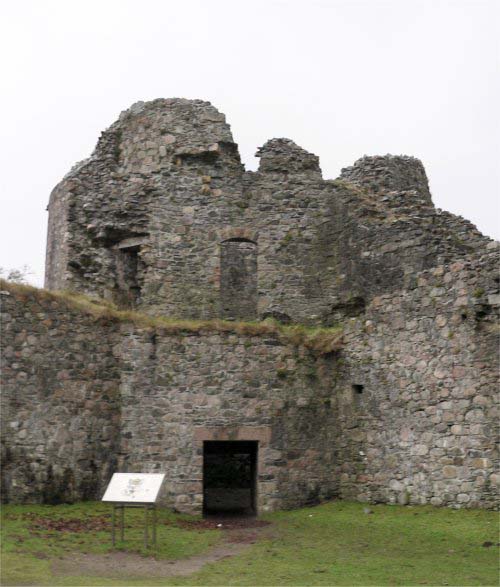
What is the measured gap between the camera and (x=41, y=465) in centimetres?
1556

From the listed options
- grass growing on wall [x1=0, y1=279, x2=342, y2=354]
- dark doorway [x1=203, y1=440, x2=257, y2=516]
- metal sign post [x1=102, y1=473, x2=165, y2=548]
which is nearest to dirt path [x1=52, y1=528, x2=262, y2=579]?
metal sign post [x1=102, y1=473, x2=165, y2=548]

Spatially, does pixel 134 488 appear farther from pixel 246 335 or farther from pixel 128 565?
pixel 246 335

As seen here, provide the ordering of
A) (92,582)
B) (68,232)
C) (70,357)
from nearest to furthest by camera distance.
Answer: (92,582) < (70,357) < (68,232)

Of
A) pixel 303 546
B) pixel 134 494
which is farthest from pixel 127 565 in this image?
pixel 303 546

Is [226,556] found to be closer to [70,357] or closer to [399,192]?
[70,357]

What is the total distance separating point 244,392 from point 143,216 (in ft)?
22.4

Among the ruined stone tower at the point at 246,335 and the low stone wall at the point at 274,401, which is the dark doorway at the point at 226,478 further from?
the low stone wall at the point at 274,401

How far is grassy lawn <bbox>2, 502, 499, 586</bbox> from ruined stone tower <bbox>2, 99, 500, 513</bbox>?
71 cm

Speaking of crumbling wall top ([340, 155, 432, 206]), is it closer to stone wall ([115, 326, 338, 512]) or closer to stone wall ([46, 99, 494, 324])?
stone wall ([46, 99, 494, 324])

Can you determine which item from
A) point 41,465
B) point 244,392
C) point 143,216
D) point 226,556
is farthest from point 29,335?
point 143,216

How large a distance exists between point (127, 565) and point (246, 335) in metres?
6.26

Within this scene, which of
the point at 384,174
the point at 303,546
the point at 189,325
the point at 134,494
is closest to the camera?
the point at 134,494

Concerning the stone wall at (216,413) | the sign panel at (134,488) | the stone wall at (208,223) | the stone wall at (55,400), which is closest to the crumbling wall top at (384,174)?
the stone wall at (208,223)

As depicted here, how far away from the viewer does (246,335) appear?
58.0 ft
